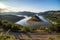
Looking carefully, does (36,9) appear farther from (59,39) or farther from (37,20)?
(59,39)

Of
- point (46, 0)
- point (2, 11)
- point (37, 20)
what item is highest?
point (46, 0)

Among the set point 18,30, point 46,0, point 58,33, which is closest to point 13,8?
point 18,30

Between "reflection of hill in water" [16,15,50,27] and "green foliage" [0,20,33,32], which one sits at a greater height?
"reflection of hill in water" [16,15,50,27]

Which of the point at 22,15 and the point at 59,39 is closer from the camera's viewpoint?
the point at 59,39

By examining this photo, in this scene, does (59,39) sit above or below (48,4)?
below

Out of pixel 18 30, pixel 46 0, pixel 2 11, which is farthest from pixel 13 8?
pixel 46 0

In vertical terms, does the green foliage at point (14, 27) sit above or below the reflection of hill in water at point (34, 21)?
below

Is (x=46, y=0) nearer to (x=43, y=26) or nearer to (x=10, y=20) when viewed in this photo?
(x=43, y=26)
